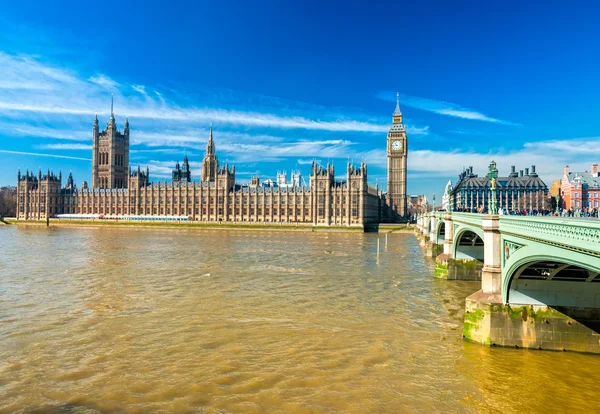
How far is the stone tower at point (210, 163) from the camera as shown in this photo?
16450 centimetres

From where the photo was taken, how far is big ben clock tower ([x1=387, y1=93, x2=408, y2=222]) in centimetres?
14850

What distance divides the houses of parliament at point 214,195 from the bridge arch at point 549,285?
3930 inches

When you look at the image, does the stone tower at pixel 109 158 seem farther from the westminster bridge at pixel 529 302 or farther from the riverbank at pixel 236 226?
the westminster bridge at pixel 529 302

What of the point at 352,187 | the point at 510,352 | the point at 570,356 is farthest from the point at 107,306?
the point at 352,187

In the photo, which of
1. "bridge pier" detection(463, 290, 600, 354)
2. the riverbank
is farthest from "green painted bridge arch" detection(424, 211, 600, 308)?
the riverbank

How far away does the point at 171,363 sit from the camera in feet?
53.9

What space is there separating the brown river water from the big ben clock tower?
11873 centimetres

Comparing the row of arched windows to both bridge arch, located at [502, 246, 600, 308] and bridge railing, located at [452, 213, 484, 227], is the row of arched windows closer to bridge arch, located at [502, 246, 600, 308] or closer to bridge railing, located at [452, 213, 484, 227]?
bridge railing, located at [452, 213, 484, 227]

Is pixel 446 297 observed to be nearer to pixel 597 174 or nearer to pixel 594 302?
pixel 594 302

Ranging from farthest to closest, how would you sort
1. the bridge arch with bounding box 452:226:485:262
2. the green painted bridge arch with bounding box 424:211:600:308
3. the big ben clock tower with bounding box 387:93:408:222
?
the big ben clock tower with bounding box 387:93:408:222 → the bridge arch with bounding box 452:226:485:262 → the green painted bridge arch with bounding box 424:211:600:308

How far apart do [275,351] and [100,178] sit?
586 ft

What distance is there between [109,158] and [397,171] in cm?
11113

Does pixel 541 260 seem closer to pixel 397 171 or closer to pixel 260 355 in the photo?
pixel 260 355

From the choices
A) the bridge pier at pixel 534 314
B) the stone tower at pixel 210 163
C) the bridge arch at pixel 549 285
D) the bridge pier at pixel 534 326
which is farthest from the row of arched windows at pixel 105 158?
the bridge arch at pixel 549 285
